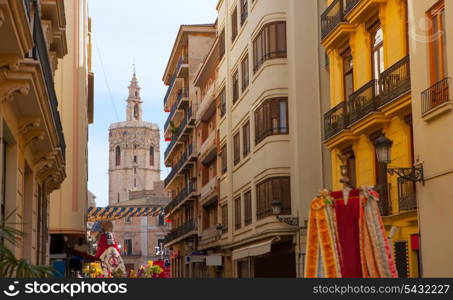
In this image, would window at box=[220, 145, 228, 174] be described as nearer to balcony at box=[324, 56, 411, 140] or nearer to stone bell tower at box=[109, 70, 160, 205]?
balcony at box=[324, 56, 411, 140]

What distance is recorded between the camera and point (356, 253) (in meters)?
11.7

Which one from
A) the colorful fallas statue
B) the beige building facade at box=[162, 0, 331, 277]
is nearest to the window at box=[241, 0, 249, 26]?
the beige building facade at box=[162, 0, 331, 277]

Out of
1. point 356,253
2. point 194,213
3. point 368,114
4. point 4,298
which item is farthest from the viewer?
point 194,213

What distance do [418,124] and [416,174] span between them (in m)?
1.03

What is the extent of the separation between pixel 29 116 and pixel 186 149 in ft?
140

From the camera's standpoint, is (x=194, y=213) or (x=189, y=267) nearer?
(x=194, y=213)

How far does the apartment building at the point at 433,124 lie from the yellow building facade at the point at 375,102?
145 cm

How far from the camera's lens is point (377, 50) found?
2295 cm

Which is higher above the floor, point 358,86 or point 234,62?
point 234,62

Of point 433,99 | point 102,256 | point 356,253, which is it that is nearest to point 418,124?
point 433,99

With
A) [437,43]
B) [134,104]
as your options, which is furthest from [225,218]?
[134,104]

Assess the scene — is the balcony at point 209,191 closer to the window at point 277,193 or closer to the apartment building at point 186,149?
the apartment building at point 186,149

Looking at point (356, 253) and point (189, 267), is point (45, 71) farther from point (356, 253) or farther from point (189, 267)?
point (189, 267)

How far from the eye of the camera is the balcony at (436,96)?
17.1 metres
